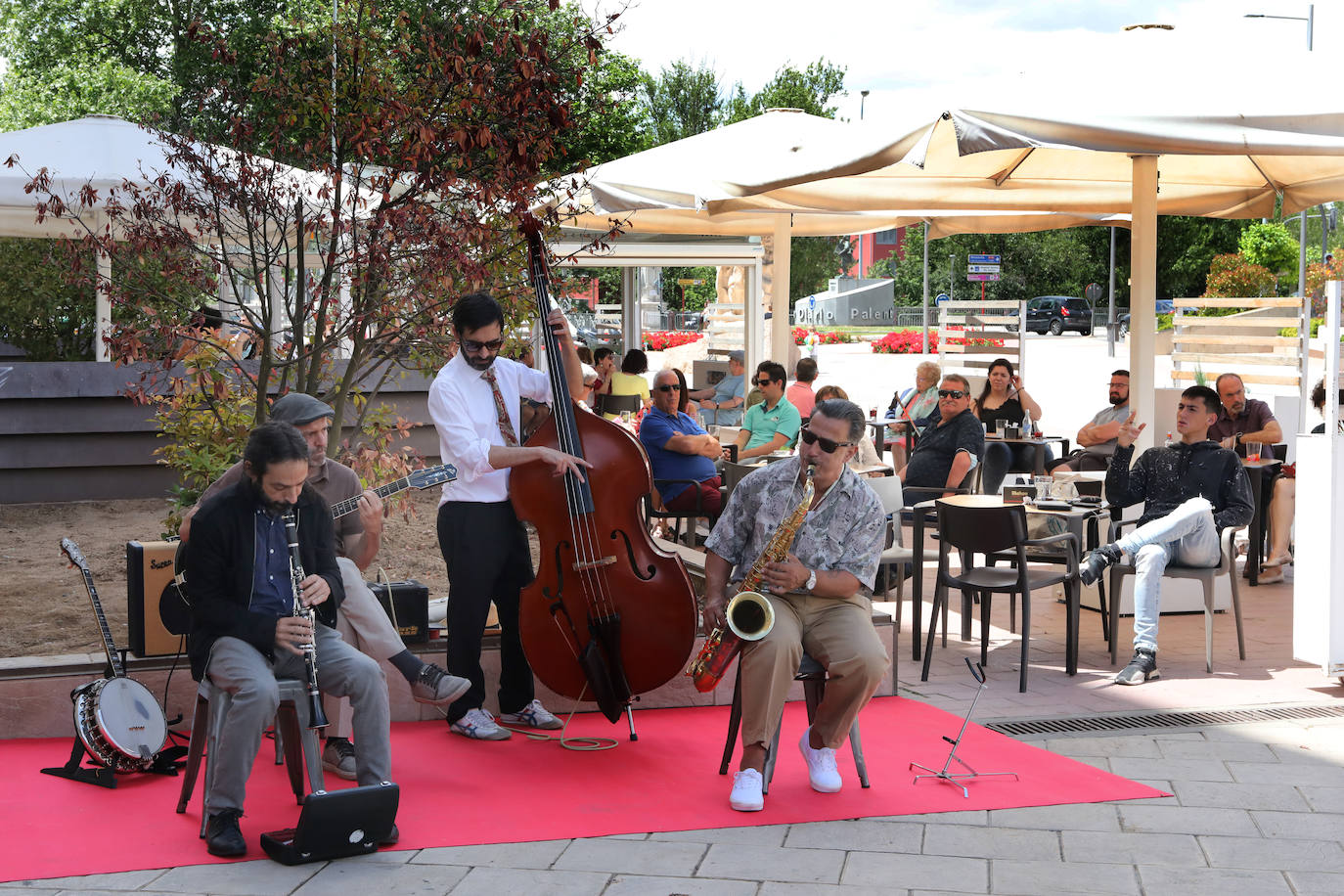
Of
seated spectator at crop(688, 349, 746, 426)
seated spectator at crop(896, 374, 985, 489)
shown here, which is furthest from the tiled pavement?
seated spectator at crop(688, 349, 746, 426)

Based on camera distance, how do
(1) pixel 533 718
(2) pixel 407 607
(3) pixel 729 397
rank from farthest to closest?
1. (3) pixel 729 397
2. (2) pixel 407 607
3. (1) pixel 533 718

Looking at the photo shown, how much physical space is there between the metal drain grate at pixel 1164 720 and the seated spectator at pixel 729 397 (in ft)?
21.1

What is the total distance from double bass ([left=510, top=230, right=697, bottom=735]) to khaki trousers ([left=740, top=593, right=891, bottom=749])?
1.03 ft

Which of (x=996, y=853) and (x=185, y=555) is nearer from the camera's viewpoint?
(x=996, y=853)

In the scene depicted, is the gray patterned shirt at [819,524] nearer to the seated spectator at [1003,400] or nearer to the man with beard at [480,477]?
the man with beard at [480,477]

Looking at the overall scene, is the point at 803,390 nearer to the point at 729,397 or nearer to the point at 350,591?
the point at 729,397

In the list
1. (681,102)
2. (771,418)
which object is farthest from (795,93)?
(771,418)

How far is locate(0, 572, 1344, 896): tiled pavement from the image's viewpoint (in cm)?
349

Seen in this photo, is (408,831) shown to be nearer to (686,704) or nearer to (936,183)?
(686,704)

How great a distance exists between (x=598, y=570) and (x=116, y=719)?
1551 mm

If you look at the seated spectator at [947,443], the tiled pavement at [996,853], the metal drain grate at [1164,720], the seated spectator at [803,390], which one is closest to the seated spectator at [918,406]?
the seated spectator at [803,390]

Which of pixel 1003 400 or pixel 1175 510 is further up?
pixel 1003 400

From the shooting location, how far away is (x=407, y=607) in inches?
199

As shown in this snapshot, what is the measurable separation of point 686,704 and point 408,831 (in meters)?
1.62
